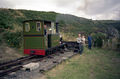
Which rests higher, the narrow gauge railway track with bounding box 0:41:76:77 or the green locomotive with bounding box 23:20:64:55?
the green locomotive with bounding box 23:20:64:55

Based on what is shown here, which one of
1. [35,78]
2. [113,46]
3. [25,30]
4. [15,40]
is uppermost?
[25,30]

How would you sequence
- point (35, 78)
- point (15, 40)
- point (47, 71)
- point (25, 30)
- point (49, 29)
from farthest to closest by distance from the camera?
point (15, 40)
point (49, 29)
point (25, 30)
point (47, 71)
point (35, 78)

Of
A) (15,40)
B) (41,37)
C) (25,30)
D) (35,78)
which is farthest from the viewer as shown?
(15,40)

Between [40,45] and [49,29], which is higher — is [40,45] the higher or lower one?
the lower one

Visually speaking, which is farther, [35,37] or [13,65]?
[35,37]

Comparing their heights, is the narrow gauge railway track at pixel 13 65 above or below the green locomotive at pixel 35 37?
below

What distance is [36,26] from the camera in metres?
8.14

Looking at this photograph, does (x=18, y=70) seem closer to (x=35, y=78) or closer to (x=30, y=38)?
(x=35, y=78)

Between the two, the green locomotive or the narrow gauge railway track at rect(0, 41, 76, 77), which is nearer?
the narrow gauge railway track at rect(0, 41, 76, 77)

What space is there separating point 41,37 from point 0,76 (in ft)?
12.5

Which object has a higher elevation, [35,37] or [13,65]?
[35,37]

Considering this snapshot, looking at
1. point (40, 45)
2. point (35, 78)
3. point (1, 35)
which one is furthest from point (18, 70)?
point (1, 35)

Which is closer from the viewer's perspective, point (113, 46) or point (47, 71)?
point (47, 71)

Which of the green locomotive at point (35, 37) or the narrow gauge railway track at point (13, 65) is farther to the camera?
the green locomotive at point (35, 37)
